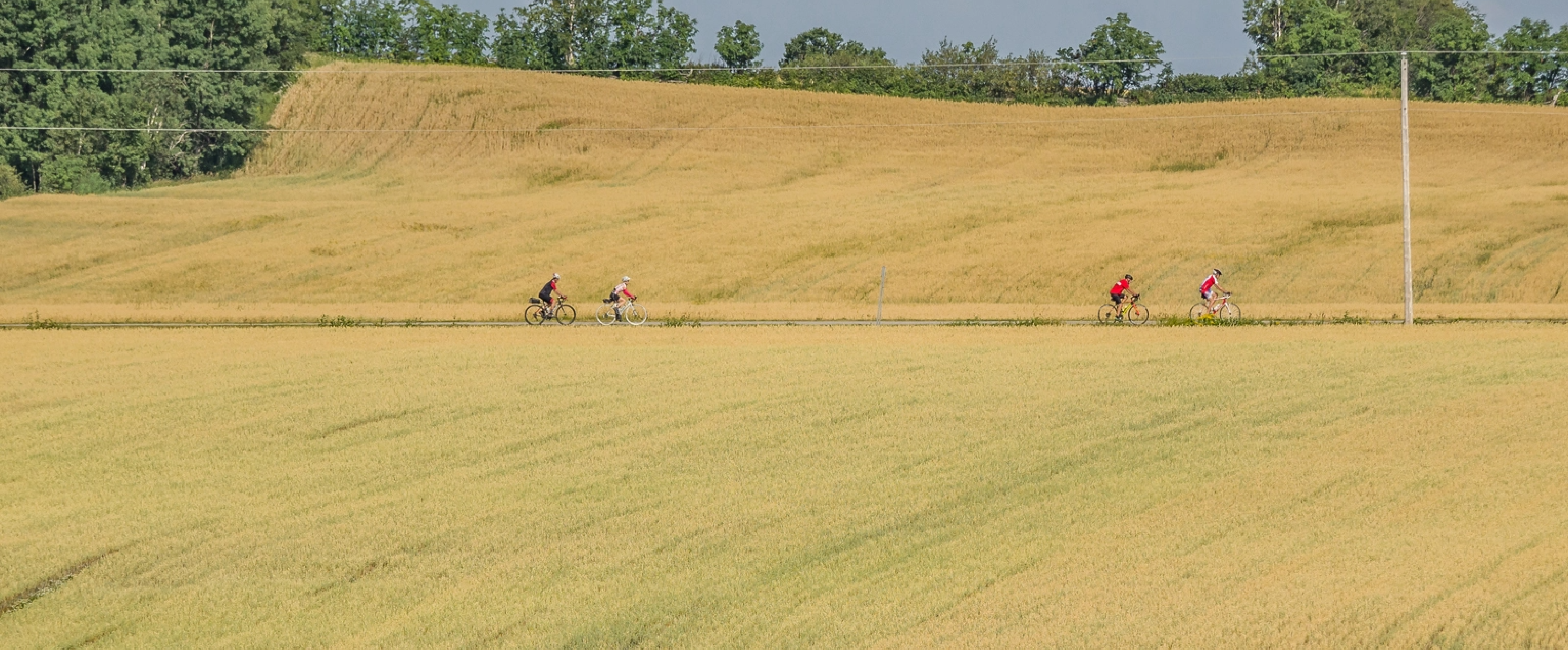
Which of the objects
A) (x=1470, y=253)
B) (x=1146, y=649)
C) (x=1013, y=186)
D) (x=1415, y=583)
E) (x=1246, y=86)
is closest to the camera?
(x=1146, y=649)

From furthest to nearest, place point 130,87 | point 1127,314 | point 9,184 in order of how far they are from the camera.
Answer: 1. point 130,87
2. point 9,184
3. point 1127,314

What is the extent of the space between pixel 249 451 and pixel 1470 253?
4878cm

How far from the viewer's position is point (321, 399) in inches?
958

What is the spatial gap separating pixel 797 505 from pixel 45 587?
7484 mm

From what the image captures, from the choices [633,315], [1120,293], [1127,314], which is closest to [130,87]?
[633,315]

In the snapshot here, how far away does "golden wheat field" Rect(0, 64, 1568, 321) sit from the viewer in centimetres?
5316

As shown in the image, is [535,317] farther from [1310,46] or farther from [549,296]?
[1310,46]

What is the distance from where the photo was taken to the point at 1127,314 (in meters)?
41.2

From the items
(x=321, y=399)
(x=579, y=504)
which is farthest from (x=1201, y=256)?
(x=579, y=504)

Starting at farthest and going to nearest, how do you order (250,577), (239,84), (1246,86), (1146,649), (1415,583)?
(1246,86)
(239,84)
(250,577)
(1415,583)
(1146,649)

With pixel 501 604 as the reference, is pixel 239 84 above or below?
above

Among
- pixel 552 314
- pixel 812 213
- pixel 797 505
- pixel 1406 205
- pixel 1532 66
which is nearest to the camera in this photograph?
pixel 797 505

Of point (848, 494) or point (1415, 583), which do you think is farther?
point (848, 494)

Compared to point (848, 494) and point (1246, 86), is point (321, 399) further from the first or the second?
point (1246, 86)
